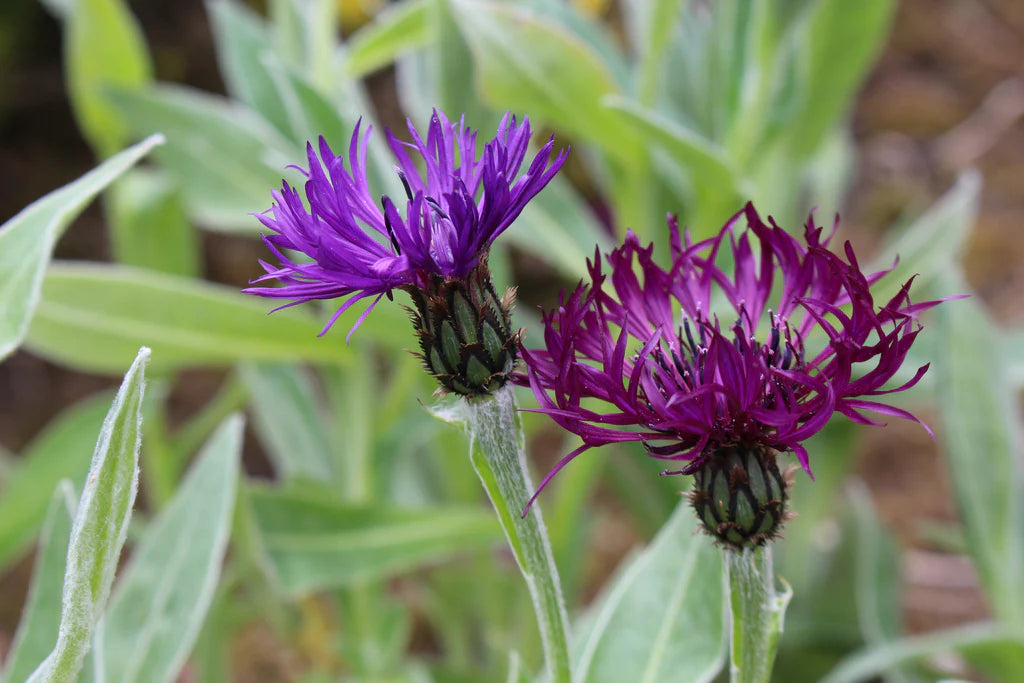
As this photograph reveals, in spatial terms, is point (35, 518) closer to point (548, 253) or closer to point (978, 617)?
point (548, 253)

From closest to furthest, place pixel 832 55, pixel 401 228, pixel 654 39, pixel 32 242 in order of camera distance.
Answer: pixel 401 228
pixel 32 242
pixel 654 39
pixel 832 55

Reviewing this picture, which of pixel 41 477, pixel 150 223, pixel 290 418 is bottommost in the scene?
pixel 41 477

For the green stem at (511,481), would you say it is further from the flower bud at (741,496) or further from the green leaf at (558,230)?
the green leaf at (558,230)

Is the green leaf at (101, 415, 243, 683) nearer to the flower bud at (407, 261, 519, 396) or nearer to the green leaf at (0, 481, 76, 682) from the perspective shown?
the green leaf at (0, 481, 76, 682)

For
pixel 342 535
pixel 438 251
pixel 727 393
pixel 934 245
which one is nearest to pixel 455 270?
pixel 438 251

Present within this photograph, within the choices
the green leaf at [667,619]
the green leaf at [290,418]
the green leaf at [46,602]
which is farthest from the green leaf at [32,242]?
the green leaf at [290,418]

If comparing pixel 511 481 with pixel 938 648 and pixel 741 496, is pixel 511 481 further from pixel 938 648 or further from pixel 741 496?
pixel 938 648
